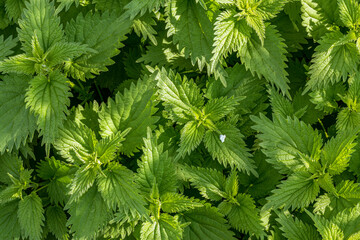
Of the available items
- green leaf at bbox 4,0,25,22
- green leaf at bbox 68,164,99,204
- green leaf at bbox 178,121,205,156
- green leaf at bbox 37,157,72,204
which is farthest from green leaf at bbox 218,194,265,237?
green leaf at bbox 4,0,25,22

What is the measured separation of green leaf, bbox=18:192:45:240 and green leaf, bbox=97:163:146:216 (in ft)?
1.93

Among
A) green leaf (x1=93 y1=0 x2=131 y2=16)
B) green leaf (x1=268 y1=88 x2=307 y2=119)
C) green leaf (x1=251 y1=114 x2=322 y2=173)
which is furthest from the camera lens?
green leaf (x1=268 y1=88 x2=307 y2=119)

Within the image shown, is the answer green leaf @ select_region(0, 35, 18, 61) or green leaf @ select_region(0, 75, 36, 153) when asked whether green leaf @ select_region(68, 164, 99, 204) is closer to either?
green leaf @ select_region(0, 75, 36, 153)

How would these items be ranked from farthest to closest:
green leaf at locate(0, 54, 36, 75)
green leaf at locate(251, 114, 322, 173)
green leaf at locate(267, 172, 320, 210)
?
green leaf at locate(251, 114, 322, 173) → green leaf at locate(267, 172, 320, 210) → green leaf at locate(0, 54, 36, 75)

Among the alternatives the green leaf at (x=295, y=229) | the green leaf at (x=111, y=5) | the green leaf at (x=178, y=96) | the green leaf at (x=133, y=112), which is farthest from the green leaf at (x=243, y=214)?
the green leaf at (x=111, y=5)

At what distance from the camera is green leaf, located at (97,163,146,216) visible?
101 inches

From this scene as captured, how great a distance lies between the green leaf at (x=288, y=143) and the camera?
2.89 m

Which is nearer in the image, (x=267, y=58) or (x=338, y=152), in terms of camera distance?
(x=338, y=152)

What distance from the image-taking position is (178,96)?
3.03 m

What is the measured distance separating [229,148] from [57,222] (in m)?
1.42

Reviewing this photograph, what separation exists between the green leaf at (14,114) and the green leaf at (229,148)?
1260 mm

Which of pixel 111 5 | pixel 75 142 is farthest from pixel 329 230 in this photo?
pixel 111 5

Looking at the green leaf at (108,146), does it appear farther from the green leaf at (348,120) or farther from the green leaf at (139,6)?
the green leaf at (348,120)

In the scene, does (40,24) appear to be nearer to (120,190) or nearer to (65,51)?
(65,51)
